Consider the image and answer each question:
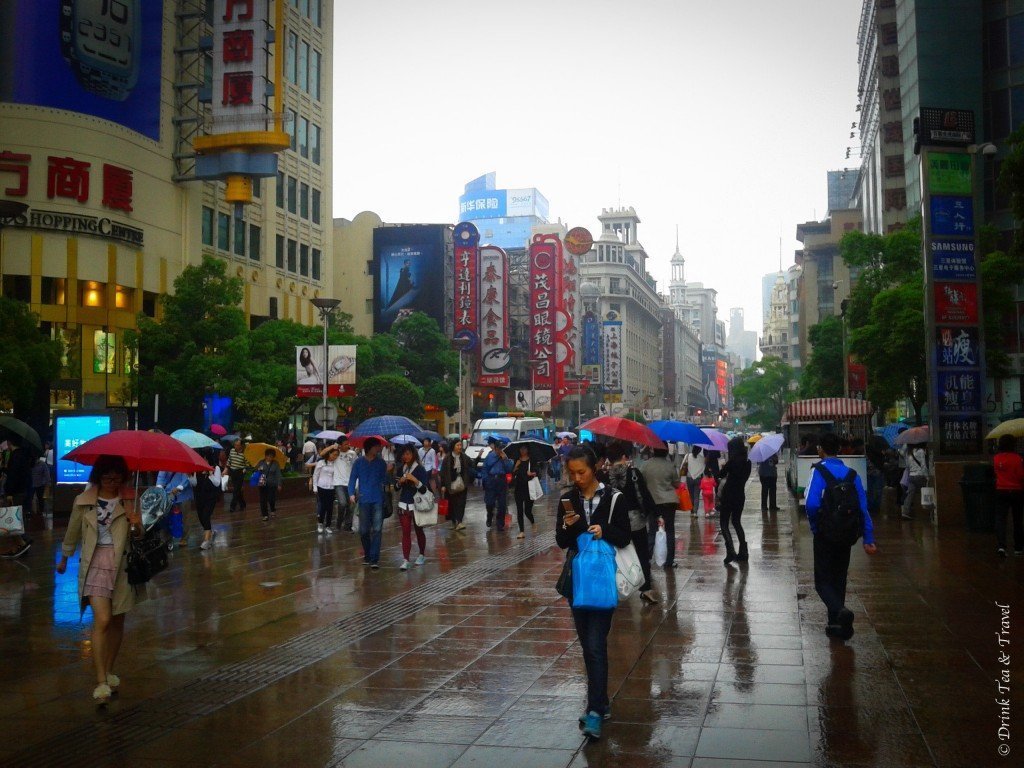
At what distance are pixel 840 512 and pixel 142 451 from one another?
589 centimetres

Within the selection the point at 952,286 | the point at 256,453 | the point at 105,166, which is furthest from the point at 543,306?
the point at 952,286

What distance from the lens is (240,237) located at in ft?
155

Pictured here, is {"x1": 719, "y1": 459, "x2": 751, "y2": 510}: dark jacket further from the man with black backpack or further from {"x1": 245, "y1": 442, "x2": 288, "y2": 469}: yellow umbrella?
{"x1": 245, "y1": 442, "x2": 288, "y2": 469}: yellow umbrella

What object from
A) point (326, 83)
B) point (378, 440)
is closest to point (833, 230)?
point (326, 83)

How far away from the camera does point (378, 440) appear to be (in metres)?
13.6

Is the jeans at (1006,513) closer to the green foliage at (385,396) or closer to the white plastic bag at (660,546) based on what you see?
the white plastic bag at (660,546)

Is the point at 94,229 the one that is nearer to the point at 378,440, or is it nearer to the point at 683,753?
the point at 378,440

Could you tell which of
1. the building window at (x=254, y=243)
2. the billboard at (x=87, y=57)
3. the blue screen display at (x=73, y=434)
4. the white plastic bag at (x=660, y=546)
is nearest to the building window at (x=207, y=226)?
the building window at (x=254, y=243)

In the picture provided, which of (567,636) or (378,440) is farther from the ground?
(378,440)

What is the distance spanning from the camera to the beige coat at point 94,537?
7.18m

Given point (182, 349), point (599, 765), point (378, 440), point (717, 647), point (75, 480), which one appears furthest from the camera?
point (182, 349)

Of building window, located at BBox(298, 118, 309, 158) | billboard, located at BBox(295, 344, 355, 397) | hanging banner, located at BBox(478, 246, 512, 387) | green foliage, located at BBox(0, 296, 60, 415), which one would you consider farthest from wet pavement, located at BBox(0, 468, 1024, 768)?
hanging banner, located at BBox(478, 246, 512, 387)

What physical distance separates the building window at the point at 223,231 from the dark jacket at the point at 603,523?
4184 cm

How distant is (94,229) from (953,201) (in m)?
30.3
